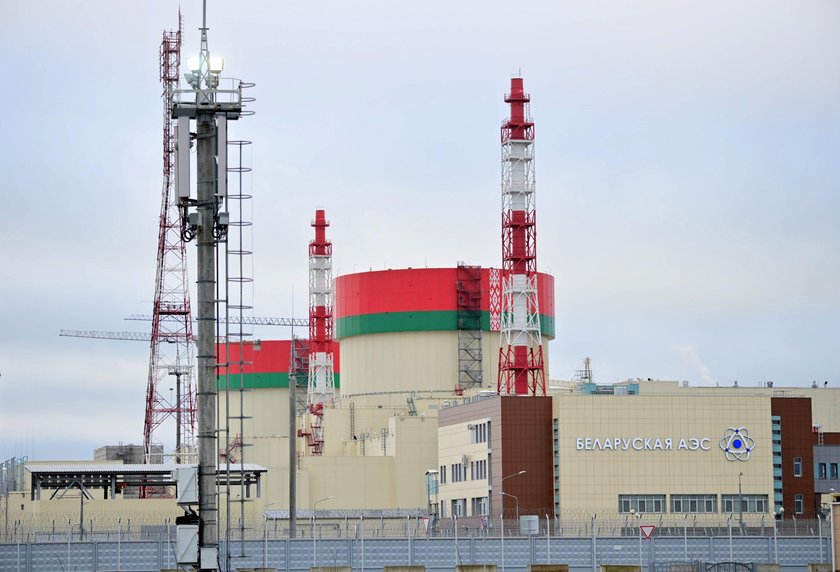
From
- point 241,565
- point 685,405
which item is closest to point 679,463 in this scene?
point 685,405

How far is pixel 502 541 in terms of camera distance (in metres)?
78.6

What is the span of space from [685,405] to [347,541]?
4533cm

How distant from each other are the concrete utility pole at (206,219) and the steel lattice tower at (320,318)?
362 ft

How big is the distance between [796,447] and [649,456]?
11503 mm

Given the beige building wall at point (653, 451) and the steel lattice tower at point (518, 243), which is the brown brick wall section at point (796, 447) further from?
the steel lattice tower at point (518, 243)

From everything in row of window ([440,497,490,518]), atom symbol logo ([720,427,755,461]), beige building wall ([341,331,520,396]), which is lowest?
row of window ([440,497,490,518])

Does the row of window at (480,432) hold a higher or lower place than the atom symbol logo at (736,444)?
higher

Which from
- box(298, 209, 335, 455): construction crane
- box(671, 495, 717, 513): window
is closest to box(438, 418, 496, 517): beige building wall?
box(671, 495, 717, 513): window

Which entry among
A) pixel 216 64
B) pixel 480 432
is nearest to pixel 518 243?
pixel 480 432

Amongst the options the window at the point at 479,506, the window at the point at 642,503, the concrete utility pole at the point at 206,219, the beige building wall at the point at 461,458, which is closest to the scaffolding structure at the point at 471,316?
the beige building wall at the point at 461,458

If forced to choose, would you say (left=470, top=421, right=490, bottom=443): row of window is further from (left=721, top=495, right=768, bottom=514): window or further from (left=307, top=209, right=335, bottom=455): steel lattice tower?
(left=307, top=209, right=335, bottom=455): steel lattice tower

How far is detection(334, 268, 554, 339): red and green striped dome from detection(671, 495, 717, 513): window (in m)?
27.7

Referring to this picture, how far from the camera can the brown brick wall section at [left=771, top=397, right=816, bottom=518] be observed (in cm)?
11794

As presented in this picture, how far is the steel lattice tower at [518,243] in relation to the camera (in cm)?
11988
